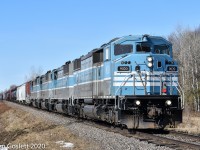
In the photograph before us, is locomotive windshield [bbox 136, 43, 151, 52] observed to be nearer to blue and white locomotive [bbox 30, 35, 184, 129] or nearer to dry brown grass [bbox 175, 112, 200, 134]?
blue and white locomotive [bbox 30, 35, 184, 129]

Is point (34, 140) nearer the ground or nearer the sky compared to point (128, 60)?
nearer the ground

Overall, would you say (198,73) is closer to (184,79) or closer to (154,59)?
(184,79)

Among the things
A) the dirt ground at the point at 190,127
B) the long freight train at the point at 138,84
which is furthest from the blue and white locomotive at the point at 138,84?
the dirt ground at the point at 190,127

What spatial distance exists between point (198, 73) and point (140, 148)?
43.6 meters

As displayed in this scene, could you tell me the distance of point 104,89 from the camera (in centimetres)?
1814

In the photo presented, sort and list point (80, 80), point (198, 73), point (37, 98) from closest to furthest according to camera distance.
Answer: point (80, 80) < point (37, 98) < point (198, 73)

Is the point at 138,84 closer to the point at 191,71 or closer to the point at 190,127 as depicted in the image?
the point at 190,127

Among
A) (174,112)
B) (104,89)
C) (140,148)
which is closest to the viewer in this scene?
(140,148)

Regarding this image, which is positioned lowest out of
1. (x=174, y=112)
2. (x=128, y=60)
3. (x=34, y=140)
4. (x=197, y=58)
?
(x=34, y=140)

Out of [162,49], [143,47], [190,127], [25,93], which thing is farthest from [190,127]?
[25,93]

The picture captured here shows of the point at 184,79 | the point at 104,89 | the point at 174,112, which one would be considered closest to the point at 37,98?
the point at 184,79

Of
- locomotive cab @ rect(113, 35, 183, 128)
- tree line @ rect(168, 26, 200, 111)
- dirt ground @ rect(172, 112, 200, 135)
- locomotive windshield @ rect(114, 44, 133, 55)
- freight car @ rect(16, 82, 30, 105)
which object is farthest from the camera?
freight car @ rect(16, 82, 30, 105)

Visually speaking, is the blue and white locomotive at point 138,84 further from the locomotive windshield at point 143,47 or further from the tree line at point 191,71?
the tree line at point 191,71

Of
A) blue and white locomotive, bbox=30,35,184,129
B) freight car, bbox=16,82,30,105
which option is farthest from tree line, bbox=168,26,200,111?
blue and white locomotive, bbox=30,35,184,129
